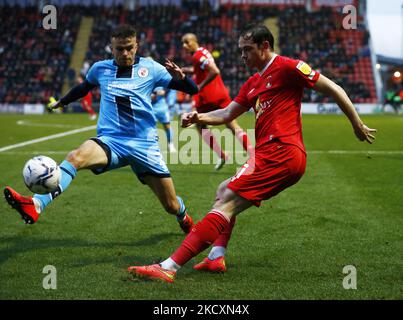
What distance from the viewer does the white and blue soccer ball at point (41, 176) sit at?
5230 mm

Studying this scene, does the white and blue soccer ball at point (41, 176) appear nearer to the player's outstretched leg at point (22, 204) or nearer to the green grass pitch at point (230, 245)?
the player's outstretched leg at point (22, 204)

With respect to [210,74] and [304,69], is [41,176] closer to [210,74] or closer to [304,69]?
[304,69]

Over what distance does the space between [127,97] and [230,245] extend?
1.86m

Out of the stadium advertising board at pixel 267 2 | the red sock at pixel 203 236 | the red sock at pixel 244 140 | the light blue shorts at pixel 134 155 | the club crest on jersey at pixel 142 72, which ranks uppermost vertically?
the club crest on jersey at pixel 142 72

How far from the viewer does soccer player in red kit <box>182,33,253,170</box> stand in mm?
11570

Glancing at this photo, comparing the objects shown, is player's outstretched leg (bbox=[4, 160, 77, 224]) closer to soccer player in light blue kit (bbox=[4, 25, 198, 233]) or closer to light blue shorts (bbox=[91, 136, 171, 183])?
soccer player in light blue kit (bbox=[4, 25, 198, 233])

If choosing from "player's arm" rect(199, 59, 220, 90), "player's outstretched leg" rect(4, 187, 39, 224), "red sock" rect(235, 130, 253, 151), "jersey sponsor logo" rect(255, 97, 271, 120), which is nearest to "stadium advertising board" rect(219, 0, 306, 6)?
"player's arm" rect(199, 59, 220, 90)

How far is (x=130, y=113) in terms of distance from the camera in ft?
20.4

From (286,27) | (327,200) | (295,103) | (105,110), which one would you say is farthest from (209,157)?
(286,27)

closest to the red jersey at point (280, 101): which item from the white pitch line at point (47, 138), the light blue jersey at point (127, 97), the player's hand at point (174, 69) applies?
the player's hand at point (174, 69)

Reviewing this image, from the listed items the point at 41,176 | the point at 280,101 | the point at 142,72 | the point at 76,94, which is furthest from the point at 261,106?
the point at 76,94

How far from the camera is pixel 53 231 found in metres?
6.88

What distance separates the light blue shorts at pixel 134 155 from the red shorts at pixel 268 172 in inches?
55.2

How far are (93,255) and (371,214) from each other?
367 cm
